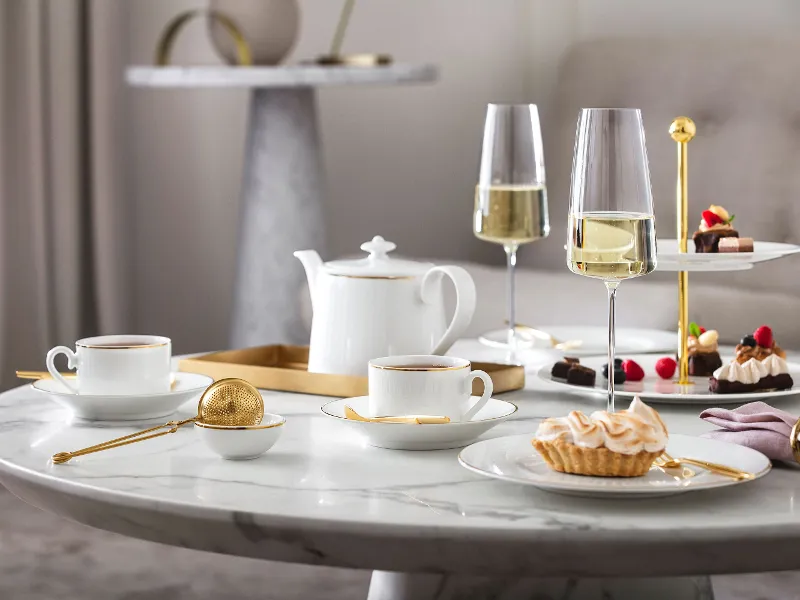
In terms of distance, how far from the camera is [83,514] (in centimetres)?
87

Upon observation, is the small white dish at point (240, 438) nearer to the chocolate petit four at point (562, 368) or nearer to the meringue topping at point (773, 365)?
the chocolate petit four at point (562, 368)

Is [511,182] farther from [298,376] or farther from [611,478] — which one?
[611,478]

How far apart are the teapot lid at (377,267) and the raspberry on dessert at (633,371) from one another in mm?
234

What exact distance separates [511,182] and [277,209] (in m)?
1.57

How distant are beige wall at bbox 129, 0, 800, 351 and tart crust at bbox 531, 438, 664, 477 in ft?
9.51

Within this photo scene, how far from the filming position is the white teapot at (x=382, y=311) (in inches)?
47.2

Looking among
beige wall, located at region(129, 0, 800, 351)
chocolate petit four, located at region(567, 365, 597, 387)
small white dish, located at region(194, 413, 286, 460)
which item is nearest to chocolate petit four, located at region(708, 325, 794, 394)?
chocolate petit four, located at region(567, 365, 597, 387)

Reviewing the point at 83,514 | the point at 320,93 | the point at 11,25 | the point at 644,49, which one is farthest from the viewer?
the point at 320,93

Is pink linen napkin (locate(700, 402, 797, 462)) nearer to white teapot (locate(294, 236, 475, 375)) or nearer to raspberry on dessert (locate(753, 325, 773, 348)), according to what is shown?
raspberry on dessert (locate(753, 325, 773, 348))

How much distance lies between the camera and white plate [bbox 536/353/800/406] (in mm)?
1145

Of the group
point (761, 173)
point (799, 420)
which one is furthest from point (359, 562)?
point (761, 173)

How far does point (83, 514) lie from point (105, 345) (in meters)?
0.31

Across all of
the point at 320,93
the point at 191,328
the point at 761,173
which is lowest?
the point at 191,328

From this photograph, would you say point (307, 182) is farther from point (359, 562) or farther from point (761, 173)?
point (359, 562)
